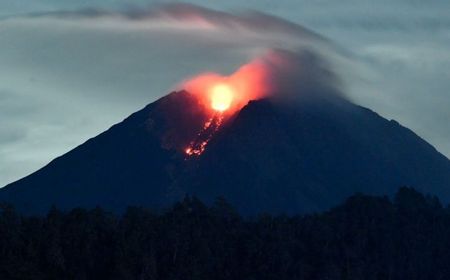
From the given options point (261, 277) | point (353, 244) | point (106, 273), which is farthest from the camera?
point (353, 244)

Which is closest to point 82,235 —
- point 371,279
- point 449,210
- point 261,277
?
point 261,277

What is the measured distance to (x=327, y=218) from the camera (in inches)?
6304

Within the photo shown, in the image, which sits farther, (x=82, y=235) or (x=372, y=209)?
(x=372, y=209)

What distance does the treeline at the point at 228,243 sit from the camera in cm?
13288

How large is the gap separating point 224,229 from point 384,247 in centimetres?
1949

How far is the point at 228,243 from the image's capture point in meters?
148

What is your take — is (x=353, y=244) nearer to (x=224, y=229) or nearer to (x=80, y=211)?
(x=224, y=229)

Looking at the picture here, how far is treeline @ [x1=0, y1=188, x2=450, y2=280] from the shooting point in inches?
5231

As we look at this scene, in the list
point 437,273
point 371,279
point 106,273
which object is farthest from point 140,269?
point 437,273

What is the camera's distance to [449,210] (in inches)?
6924

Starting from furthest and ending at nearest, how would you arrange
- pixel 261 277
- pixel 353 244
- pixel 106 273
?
pixel 353 244
pixel 261 277
pixel 106 273

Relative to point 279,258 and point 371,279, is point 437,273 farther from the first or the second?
point 279,258

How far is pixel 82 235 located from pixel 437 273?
4275 centimetres

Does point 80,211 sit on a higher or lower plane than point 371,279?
higher
